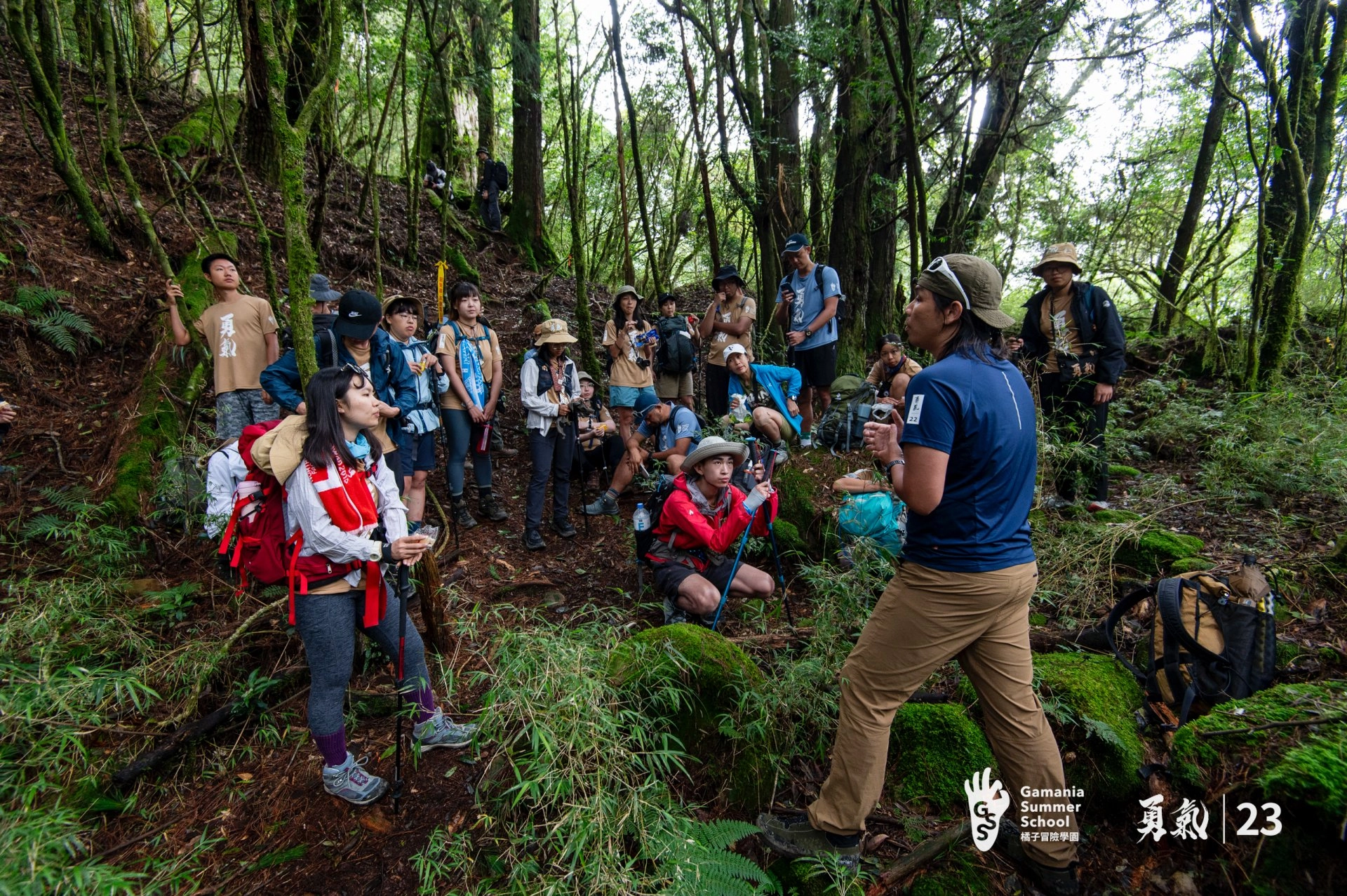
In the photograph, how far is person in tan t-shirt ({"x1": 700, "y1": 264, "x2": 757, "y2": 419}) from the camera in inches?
290

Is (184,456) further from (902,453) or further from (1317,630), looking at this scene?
(1317,630)

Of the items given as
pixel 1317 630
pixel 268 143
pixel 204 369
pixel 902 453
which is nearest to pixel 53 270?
pixel 204 369

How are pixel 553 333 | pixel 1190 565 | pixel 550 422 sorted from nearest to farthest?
pixel 1190 565 < pixel 550 422 < pixel 553 333

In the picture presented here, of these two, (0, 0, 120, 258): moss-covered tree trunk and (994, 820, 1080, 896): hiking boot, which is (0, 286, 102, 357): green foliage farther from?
(994, 820, 1080, 896): hiking boot

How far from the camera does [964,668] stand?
2.49 metres

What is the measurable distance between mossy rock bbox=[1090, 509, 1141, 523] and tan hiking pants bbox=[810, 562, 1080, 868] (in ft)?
10.3

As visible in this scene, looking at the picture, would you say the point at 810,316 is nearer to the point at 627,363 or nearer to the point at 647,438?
the point at 627,363

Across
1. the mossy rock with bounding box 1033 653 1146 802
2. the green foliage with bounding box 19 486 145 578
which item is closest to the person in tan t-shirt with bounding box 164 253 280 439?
the green foliage with bounding box 19 486 145 578

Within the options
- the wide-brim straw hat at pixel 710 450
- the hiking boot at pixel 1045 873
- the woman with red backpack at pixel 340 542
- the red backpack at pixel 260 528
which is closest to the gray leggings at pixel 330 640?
the woman with red backpack at pixel 340 542

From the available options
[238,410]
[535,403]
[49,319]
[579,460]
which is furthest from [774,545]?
[49,319]

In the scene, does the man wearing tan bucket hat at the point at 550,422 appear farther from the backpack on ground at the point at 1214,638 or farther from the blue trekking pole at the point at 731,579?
the backpack on ground at the point at 1214,638

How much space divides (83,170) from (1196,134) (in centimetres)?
1918

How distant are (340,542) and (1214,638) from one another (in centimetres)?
422

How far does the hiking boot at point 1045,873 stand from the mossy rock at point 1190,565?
2213 millimetres
